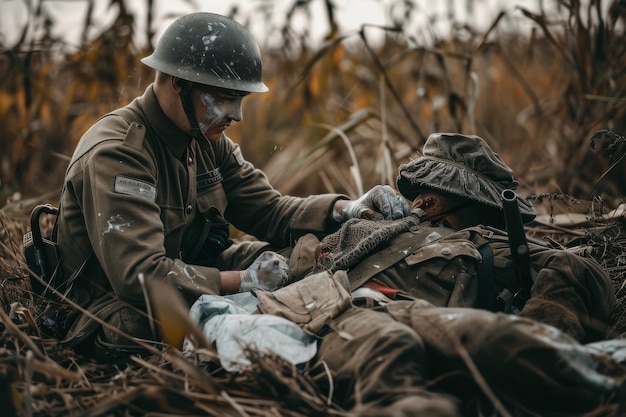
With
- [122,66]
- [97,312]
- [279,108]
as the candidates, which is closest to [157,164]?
[97,312]

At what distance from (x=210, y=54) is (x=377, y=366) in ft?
5.47

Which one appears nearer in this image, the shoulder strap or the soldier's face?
the shoulder strap

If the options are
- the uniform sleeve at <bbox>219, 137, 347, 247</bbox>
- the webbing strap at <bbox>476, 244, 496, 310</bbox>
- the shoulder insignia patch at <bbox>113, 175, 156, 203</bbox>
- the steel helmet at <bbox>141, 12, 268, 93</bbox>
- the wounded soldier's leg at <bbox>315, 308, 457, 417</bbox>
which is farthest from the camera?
the uniform sleeve at <bbox>219, 137, 347, 247</bbox>

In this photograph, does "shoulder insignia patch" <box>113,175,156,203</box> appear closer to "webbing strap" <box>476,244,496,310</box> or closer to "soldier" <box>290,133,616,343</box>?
"soldier" <box>290,133,616,343</box>

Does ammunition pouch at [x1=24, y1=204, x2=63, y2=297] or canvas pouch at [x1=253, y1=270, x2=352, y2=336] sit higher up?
canvas pouch at [x1=253, y1=270, x2=352, y2=336]

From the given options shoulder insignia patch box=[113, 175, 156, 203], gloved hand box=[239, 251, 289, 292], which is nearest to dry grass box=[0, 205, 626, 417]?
gloved hand box=[239, 251, 289, 292]

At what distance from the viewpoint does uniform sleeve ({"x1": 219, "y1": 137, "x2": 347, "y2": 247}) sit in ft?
12.0

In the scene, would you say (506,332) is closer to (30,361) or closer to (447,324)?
(447,324)

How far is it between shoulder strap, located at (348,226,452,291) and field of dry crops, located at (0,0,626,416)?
0.66m

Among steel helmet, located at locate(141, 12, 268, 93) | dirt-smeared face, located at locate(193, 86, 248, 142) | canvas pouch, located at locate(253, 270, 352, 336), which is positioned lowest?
canvas pouch, located at locate(253, 270, 352, 336)

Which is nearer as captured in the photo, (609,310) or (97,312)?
(609,310)

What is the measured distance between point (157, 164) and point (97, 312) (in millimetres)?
700

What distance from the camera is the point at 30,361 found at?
215cm

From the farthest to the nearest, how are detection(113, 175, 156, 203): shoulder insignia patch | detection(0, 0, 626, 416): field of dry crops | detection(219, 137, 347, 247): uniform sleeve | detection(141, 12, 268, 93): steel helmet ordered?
detection(219, 137, 347, 247): uniform sleeve, detection(141, 12, 268, 93): steel helmet, detection(113, 175, 156, 203): shoulder insignia patch, detection(0, 0, 626, 416): field of dry crops
